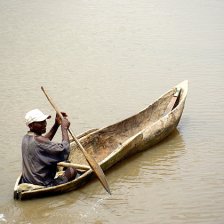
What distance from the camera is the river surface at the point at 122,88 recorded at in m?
5.43

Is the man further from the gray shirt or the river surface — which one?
the river surface

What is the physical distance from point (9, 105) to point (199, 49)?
5270 millimetres

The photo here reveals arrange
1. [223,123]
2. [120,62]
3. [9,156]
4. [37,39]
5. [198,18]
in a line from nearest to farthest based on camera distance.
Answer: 1. [9,156]
2. [223,123]
3. [120,62]
4. [37,39]
5. [198,18]

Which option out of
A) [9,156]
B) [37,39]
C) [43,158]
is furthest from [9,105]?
[37,39]

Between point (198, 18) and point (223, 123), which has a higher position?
point (198, 18)

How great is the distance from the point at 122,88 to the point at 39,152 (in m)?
4.22

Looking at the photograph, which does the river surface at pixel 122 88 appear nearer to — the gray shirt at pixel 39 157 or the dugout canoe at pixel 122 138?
the dugout canoe at pixel 122 138

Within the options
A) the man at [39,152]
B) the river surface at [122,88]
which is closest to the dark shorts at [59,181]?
the man at [39,152]

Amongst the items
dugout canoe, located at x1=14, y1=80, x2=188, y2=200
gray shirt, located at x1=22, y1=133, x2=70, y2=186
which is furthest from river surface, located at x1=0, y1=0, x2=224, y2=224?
gray shirt, located at x1=22, y1=133, x2=70, y2=186

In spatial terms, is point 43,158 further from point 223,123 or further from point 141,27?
point 141,27

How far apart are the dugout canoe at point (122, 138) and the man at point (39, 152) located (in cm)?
14

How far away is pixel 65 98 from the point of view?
8789mm

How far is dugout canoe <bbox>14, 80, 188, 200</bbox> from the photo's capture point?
5.54m

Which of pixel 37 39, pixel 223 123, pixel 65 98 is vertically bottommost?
pixel 223 123
